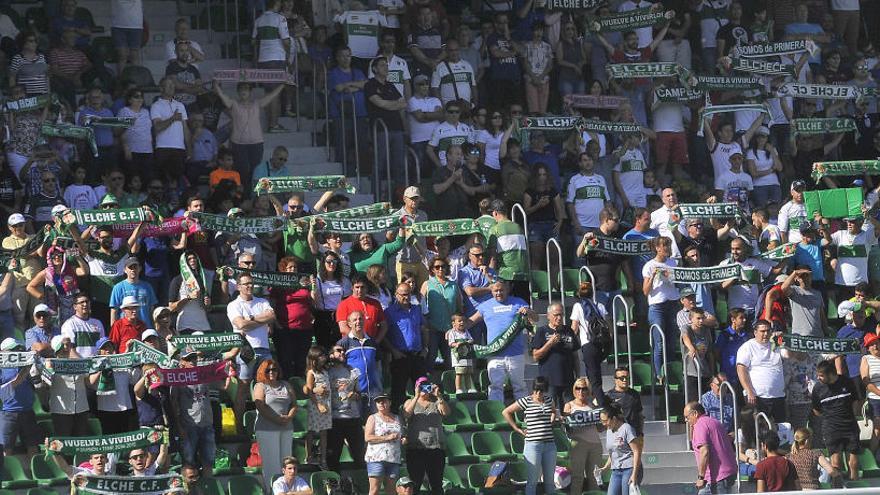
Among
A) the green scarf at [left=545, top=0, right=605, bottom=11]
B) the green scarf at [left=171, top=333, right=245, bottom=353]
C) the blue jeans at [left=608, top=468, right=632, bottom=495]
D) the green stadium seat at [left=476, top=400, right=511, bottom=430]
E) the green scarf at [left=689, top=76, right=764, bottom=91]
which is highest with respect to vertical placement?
the green scarf at [left=545, top=0, right=605, bottom=11]

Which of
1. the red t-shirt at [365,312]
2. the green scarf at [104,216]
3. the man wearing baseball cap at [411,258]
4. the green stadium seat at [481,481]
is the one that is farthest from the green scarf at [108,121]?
the green stadium seat at [481,481]

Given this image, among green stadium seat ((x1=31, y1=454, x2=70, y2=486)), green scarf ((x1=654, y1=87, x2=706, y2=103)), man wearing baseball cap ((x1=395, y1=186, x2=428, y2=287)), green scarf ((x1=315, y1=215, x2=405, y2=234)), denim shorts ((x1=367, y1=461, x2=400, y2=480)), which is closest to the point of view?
green stadium seat ((x1=31, y1=454, x2=70, y2=486))

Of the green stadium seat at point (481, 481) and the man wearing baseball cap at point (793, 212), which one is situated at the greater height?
the man wearing baseball cap at point (793, 212)

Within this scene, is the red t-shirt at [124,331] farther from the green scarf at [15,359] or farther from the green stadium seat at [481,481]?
the green stadium seat at [481,481]

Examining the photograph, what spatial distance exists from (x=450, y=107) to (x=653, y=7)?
3729 mm

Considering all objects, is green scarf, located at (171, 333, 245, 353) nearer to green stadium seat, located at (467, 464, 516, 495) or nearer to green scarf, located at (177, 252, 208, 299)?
green scarf, located at (177, 252, 208, 299)

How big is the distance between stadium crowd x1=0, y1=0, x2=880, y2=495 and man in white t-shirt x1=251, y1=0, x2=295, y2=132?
0.13 feet

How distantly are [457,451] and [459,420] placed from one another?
421 millimetres

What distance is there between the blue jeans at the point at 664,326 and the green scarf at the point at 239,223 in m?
4.32

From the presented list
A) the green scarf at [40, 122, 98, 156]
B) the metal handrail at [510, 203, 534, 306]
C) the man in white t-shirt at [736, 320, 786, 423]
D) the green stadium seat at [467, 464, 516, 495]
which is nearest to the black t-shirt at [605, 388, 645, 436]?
the green stadium seat at [467, 464, 516, 495]

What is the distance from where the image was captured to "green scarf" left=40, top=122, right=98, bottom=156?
26.3 meters

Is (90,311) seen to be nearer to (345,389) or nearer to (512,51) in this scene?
(345,389)

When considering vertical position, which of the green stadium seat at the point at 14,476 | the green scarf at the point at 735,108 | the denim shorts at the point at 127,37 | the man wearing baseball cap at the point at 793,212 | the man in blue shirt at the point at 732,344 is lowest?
the green stadium seat at the point at 14,476

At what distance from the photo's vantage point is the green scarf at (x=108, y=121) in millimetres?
27000
